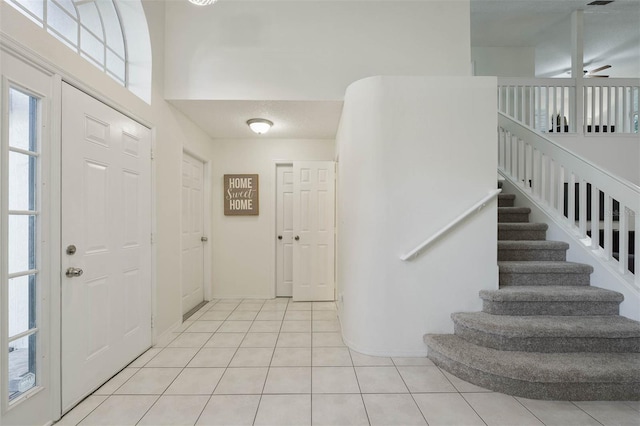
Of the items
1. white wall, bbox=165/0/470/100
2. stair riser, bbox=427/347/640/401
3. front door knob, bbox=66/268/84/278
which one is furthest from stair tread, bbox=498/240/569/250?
front door knob, bbox=66/268/84/278

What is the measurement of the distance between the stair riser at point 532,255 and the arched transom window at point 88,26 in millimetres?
3946

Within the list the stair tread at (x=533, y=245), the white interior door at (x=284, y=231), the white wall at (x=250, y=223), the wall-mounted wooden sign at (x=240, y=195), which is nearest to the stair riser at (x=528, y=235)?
the stair tread at (x=533, y=245)

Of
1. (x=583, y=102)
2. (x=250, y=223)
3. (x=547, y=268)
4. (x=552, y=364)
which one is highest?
(x=583, y=102)

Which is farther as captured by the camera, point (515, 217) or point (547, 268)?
point (515, 217)

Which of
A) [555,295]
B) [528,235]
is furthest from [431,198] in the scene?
[528,235]

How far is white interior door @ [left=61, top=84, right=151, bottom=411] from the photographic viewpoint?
1751mm

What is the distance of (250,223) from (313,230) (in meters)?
0.96

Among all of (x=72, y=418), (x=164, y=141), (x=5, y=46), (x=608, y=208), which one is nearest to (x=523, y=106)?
(x=608, y=208)

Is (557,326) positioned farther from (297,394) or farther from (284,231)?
(284,231)

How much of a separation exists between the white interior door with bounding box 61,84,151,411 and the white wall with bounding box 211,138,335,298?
163cm

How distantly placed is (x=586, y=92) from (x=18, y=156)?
251 inches

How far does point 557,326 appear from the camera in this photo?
207 centimetres

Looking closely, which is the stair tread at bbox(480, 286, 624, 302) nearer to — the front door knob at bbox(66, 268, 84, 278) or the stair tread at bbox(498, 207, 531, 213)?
the stair tread at bbox(498, 207, 531, 213)

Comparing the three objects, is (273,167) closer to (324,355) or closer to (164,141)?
(164,141)
